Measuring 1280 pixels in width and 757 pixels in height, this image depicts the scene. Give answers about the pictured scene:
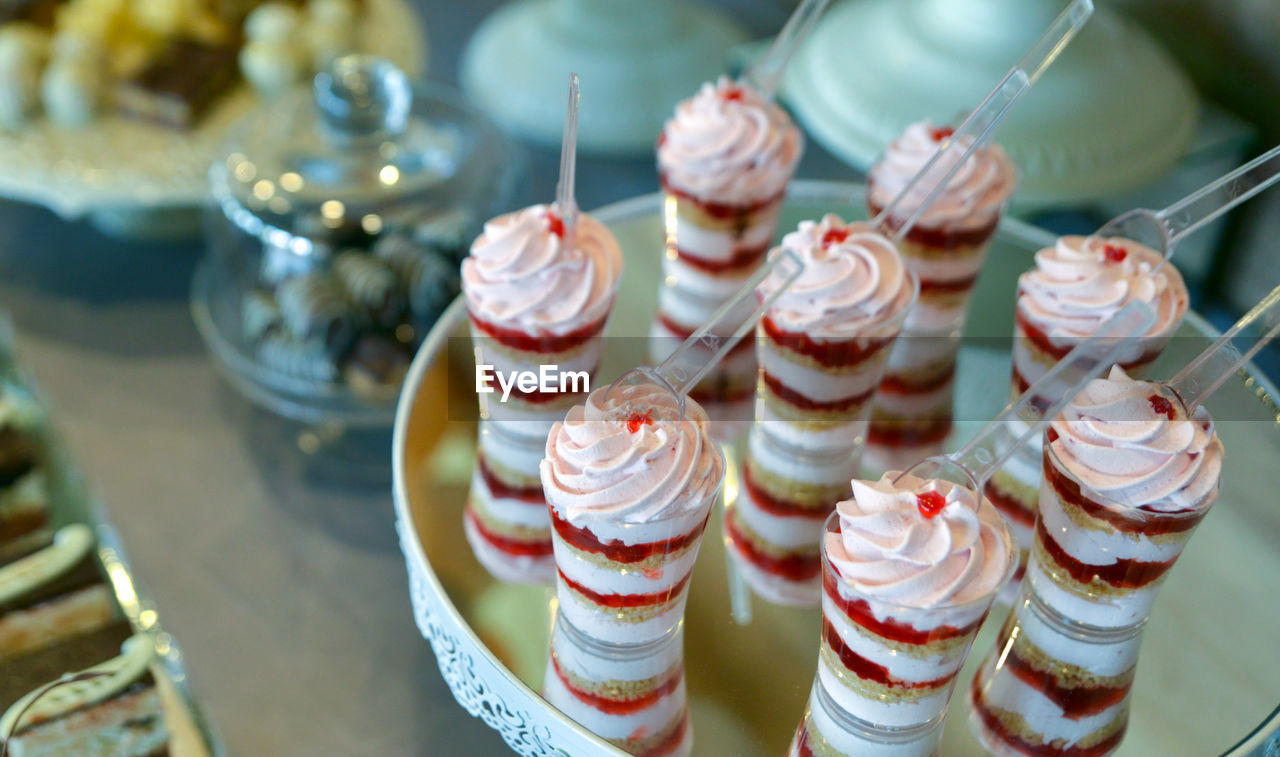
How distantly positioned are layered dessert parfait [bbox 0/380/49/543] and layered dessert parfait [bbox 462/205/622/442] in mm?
500

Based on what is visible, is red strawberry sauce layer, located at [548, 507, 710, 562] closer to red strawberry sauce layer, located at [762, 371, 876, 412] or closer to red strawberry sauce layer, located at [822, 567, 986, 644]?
red strawberry sauce layer, located at [822, 567, 986, 644]

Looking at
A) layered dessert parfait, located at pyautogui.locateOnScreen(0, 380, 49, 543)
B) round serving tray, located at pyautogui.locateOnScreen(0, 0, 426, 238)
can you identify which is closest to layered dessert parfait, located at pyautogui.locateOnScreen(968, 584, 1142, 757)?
layered dessert parfait, located at pyautogui.locateOnScreen(0, 380, 49, 543)

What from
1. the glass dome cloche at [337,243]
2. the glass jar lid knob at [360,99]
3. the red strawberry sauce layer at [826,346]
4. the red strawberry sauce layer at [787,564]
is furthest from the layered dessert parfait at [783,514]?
the glass jar lid knob at [360,99]

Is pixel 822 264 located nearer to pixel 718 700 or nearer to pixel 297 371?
pixel 718 700

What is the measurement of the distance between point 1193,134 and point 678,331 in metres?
0.71

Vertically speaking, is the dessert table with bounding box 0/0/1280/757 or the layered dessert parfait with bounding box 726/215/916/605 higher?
the layered dessert parfait with bounding box 726/215/916/605

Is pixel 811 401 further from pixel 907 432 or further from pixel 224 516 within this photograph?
pixel 224 516

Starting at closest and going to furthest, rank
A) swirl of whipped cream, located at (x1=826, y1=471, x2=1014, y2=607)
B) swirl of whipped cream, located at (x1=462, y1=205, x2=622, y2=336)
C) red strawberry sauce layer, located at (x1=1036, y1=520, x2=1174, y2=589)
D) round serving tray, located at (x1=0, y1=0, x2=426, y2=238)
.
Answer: swirl of whipped cream, located at (x1=826, y1=471, x2=1014, y2=607) → red strawberry sauce layer, located at (x1=1036, y1=520, x2=1174, y2=589) → swirl of whipped cream, located at (x1=462, y1=205, x2=622, y2=336) → round serving tray, located at (x1=0, y1=0, x2=426, y2=238)

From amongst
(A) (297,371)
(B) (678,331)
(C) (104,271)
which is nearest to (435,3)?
(C) (104,271)

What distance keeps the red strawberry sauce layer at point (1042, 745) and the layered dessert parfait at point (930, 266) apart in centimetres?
28

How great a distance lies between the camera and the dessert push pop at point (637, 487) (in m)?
0.75

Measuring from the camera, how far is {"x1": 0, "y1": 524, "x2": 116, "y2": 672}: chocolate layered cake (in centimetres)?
97

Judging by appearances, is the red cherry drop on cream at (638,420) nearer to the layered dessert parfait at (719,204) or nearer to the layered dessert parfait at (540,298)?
the layered dessert parfait at (540,298)

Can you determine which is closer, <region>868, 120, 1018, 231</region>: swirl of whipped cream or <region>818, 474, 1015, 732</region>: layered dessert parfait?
<region>818, 474, 1015, 732</region>: layered dessert parfait
